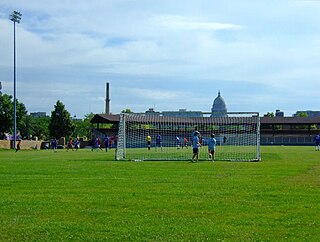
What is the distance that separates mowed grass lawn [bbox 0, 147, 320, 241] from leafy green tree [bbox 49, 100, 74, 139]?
72156mm

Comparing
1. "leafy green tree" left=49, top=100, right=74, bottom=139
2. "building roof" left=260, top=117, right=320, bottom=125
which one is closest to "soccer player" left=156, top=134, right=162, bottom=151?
"leafy green tree" left=49, top=100, right=74, bottom=139

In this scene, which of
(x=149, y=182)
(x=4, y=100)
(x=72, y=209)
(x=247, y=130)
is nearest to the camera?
(x=72, y=209)

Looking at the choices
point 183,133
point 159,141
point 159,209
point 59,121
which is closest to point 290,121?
point 59,121

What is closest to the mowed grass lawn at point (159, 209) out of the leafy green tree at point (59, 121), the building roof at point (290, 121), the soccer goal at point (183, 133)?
the soccer goal at point (183, 133)

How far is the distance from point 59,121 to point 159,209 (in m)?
81.2

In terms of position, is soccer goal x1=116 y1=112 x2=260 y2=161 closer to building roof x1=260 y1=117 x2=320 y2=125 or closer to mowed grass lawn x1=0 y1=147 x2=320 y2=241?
mowed grass lawn x1=0 y1=147 x2=320 y2=241

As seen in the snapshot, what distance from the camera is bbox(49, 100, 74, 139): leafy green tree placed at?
91188 mm

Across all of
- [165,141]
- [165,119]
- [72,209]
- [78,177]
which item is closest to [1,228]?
[72,209]

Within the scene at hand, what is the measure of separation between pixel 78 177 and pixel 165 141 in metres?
34.0

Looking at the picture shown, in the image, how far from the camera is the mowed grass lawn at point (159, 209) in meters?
9.68

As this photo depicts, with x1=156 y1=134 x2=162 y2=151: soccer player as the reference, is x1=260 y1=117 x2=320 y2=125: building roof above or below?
above

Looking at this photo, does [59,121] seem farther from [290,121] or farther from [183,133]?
[290,121]

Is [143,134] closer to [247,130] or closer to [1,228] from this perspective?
[247,130]

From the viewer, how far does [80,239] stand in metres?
9.28
